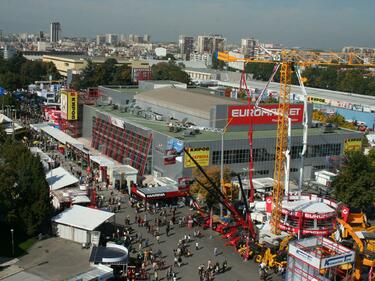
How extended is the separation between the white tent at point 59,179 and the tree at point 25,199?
599 cm

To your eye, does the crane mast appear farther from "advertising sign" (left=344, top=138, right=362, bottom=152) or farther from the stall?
"advertising sign" (left=344, top=138, right=362, bottom=152)

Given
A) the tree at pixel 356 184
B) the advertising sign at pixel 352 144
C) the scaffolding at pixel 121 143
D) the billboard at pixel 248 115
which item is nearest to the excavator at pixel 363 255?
the tree at pixel 356 184

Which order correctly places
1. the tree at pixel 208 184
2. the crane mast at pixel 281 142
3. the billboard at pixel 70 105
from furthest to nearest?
1. the billboard at pixel 70 105
2. the tree at pixel 208 184
3. the crane mast at pixel 281 142

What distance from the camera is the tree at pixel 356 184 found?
32781 millimetres

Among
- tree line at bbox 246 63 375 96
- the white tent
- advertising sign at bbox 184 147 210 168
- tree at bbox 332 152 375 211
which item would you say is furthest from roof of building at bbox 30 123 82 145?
tree line at bbox 246 63 375 96

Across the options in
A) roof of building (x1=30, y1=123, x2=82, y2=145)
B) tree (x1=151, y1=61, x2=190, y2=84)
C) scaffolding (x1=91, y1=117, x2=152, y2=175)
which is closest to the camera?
scaffolding (x1=91, y1=117, x2=152, y2=175)

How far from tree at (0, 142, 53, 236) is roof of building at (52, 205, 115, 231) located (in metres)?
0.80

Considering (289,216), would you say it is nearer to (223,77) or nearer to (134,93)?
(134,93)

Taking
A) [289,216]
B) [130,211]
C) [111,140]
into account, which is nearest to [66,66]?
[111,140]

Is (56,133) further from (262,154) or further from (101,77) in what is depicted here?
(101,77)

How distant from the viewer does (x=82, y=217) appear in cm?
2838

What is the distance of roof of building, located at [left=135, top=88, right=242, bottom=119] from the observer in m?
46.8

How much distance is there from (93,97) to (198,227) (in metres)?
32.0

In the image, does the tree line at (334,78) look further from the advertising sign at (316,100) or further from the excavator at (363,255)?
the excavator at (363,255)
